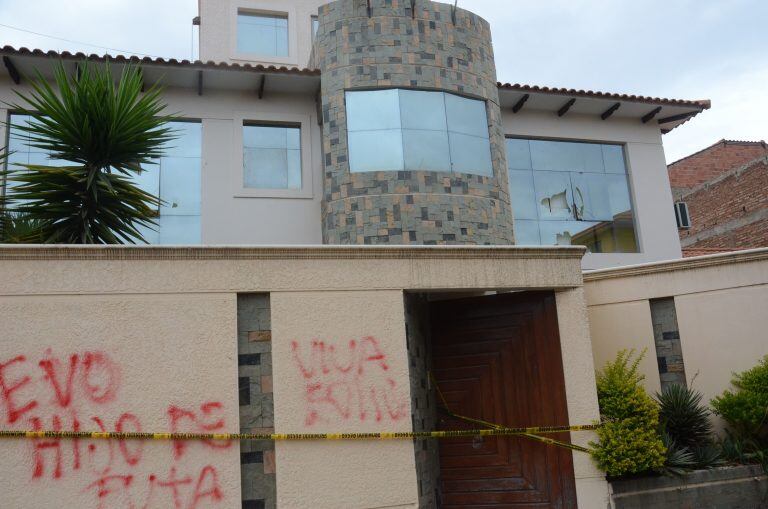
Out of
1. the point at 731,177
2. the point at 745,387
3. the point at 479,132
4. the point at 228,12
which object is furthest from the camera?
the point at 731,177

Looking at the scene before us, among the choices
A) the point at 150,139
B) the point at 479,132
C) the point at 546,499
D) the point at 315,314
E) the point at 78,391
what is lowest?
the point at 546,499

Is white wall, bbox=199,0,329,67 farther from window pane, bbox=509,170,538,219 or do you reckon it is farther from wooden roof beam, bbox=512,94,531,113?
window pane, bbox=509,170,538,219

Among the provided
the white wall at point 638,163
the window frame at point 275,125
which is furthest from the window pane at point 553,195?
the window frame at point 275,125

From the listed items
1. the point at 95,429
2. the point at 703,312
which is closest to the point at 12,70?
the point at 95,429

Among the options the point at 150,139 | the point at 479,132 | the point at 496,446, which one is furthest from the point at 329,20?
the point at 496,446

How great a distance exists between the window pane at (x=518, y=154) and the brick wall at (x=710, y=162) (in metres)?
13.1

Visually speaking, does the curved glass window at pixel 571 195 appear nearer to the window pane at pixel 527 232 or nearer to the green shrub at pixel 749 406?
the window pane at pixel 527 232

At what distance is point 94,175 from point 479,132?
7238mm

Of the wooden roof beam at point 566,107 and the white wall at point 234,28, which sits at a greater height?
the white wall at point 234,28

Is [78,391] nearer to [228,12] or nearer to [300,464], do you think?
[300,464]

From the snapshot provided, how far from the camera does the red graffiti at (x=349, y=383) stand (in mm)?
6891

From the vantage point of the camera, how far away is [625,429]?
7.50 meters

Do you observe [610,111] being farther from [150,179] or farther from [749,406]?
[150,179]

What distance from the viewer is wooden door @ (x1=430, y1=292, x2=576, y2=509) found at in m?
7.65
